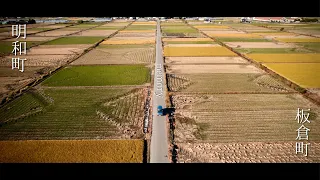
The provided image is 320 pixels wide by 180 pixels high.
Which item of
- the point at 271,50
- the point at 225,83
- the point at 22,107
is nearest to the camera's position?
the point at 22,107

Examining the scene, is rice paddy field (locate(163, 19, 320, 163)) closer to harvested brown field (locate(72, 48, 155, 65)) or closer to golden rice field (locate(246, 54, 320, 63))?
golden rice field (locate(246, 54, 320, 63))

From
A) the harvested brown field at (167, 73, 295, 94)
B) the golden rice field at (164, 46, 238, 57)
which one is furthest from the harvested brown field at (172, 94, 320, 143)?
the golden rice field at (164, 46, 238, 57)

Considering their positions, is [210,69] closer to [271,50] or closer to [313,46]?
[271,50]

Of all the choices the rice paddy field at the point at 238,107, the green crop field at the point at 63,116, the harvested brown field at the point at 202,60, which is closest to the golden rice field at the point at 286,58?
the rice paddy field at the point at 238,107

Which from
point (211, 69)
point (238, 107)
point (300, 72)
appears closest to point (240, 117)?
point (238, 107)

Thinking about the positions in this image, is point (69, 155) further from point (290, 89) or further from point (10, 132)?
point (290, 89)

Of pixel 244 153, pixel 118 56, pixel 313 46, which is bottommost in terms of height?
pixel 244 153
